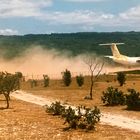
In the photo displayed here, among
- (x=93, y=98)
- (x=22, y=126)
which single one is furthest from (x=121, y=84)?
(x=22, y=126)

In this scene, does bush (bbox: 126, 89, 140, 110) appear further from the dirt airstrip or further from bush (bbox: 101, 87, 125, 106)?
bush (bbox: 101, 87, 125, 106)

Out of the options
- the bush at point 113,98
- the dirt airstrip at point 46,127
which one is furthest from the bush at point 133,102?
the bush at point 113,98

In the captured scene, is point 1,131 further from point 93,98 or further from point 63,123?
point 93,98

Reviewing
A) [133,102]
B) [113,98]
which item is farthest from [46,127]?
[113,98]

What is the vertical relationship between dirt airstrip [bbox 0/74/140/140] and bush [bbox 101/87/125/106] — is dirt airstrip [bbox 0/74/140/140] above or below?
below

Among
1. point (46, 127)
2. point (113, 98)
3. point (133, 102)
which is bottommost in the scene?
point (46, 127)

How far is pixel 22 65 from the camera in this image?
19875cm

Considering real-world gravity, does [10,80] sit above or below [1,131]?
above

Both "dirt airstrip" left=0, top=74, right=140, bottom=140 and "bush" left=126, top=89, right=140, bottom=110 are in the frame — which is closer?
"dirt airstrip" left=0, top=74, right=140, bottom=140

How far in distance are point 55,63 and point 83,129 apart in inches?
6289

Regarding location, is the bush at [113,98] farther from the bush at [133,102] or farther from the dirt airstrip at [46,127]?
the bush at [133,102]

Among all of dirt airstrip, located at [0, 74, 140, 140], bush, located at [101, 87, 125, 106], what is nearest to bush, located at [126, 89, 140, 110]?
dirt airstrip, located at [0, 74, 140, 140]

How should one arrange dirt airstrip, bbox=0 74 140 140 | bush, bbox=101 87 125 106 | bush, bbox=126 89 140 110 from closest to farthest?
dirt airstrip, bbox=0 74 140 140 < bush, bbox=126 89 140 110 < bush, bbox=101 87 125 106

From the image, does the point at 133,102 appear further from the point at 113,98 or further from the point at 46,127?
the point at 46,127
